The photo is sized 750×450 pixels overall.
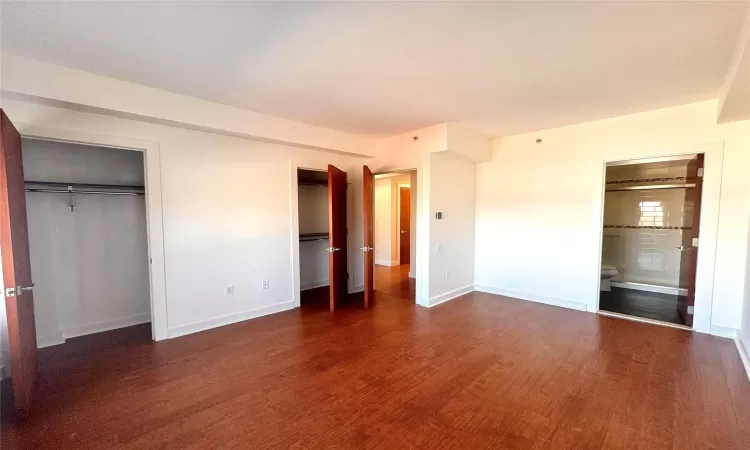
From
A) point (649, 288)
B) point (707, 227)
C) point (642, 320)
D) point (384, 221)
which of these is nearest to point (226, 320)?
point (384, 221)

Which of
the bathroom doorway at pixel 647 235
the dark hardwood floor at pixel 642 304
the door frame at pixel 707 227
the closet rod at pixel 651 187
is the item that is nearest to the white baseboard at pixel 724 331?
the door frame at pixel 707 227

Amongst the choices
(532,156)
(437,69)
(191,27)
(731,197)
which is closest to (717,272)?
(731,197)

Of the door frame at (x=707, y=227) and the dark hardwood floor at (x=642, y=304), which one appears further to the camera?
the dark hardwood floor at (x=642, y=304)

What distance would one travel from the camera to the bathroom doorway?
4.93m

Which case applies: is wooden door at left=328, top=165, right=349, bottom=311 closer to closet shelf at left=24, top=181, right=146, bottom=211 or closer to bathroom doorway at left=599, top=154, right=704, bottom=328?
closet shelf at left=24, top=181, right=146, bottom=211

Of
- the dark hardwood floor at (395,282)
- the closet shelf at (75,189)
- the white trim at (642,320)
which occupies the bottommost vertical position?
the dark hardwood floor at (395,282)

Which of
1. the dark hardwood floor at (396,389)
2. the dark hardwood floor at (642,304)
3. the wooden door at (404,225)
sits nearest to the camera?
the dark hardwood floor at (396,389)

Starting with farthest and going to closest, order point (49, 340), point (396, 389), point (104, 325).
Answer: point (104, 325), point (49, 340), point (396, 389)

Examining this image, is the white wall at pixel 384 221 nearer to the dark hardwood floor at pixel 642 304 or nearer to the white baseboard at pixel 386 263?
the white baseboard at pixel 386 263

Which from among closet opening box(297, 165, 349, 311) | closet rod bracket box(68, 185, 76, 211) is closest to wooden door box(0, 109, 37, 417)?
closet rod bracket box(68, 185, 76, 211)

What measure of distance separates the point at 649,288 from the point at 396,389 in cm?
558

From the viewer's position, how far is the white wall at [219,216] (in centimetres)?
329

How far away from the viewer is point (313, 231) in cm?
561

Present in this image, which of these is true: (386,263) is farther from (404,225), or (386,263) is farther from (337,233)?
(337,233)
